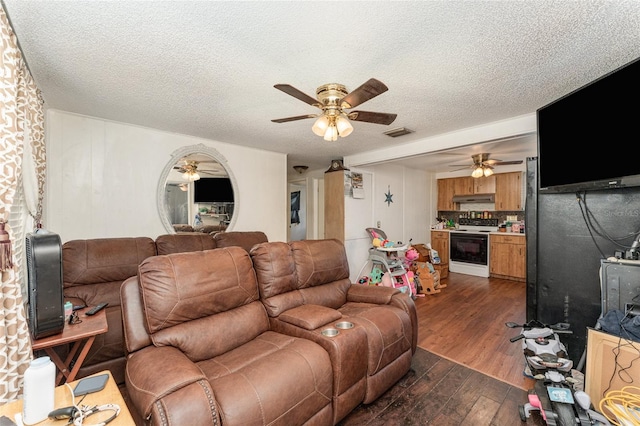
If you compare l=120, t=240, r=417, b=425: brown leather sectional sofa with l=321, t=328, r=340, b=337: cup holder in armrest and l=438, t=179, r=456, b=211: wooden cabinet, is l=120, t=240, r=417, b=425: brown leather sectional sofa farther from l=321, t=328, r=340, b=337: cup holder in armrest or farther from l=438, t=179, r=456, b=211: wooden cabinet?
l=438, t=179, r=456, b=211: wooden cabinet

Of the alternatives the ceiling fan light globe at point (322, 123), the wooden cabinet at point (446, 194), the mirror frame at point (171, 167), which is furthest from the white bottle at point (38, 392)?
the wooden cabinet at point (446, 194)

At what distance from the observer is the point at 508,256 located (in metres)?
5.59

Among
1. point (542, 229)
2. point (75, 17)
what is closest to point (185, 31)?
point (75, 17)

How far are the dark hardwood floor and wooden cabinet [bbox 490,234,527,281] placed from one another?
1737 millimetres

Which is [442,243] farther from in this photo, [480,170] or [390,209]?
[480,170]

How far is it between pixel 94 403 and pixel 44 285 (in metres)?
0.90

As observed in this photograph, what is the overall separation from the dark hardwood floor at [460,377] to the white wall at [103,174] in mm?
3231

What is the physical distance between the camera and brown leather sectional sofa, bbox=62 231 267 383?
220 centimetres

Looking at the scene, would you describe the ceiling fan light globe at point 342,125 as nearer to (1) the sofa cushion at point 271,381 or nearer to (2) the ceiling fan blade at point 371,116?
(2) the ceiling fan blade at point 371,116

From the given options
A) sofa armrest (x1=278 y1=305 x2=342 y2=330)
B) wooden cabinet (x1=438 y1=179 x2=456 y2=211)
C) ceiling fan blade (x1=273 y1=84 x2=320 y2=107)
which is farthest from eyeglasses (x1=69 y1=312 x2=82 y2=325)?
wooden cabinet (x1=438 y1=179 x2=456 y2=211)

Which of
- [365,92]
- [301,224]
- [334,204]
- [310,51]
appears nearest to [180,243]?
[310,51]

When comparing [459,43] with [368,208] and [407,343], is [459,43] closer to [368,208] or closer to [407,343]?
[407,343]

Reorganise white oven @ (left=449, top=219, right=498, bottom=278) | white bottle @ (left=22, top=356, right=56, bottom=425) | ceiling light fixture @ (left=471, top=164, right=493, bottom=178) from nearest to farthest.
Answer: white bottle @ (left=22, top=356, right=56, bottom=425) < ceiling light fixture @ (left=471, top=164, right=493, bottom=178) < white oven @ (left=449, top=219, right=498, bottom=278)

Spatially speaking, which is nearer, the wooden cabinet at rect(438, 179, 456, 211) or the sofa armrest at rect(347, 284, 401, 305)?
the sofa armrest at rect(347, 284, 401, 305)
